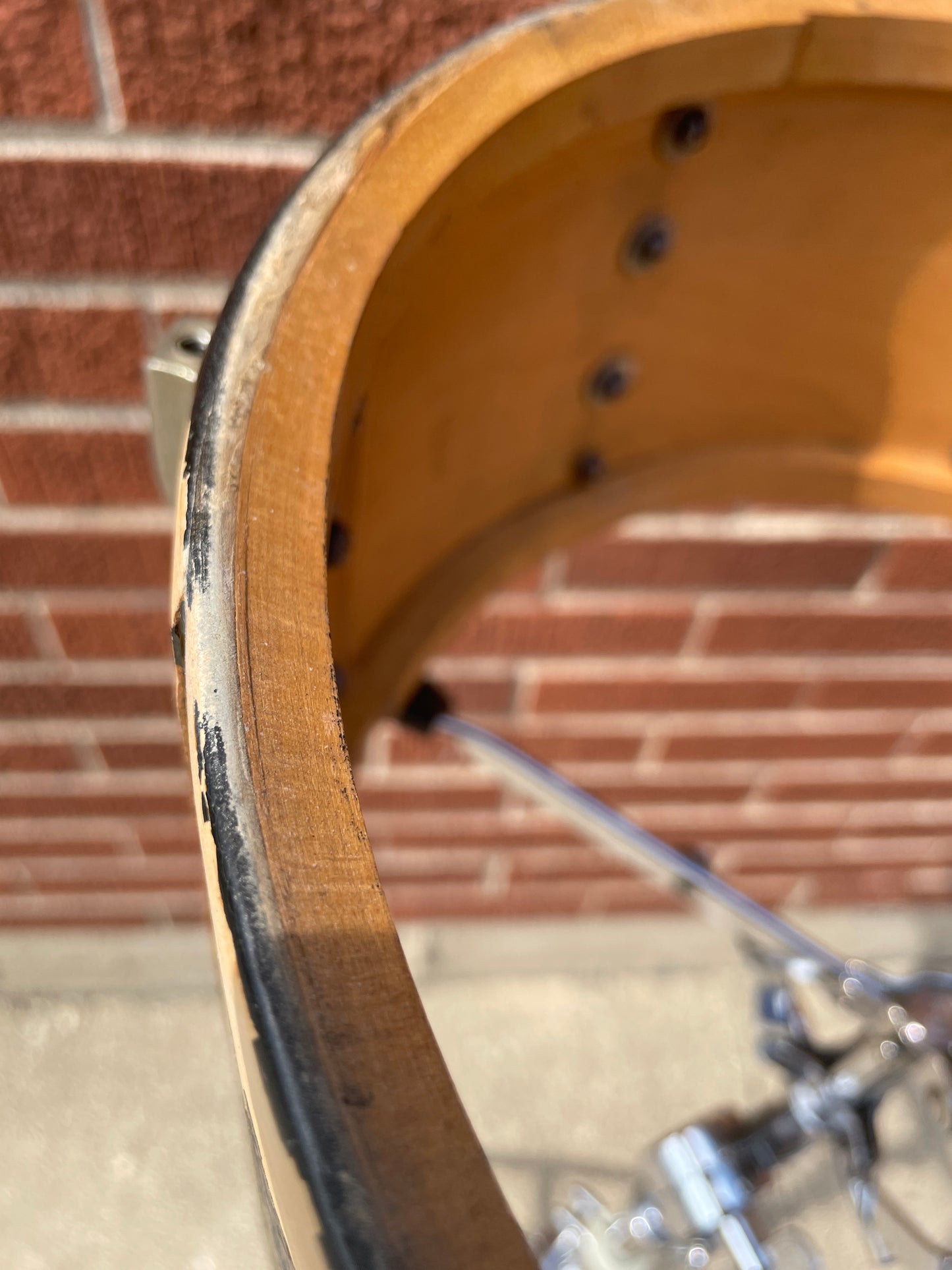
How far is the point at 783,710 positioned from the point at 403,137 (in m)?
0.60

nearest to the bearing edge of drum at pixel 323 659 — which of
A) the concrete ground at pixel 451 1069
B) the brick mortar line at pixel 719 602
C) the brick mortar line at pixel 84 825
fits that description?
the brick mortar line at pixel 719 602

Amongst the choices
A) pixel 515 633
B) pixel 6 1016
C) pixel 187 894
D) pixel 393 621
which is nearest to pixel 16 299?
pixel 393 621

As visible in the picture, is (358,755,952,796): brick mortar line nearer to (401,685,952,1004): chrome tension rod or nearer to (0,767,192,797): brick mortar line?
(0,767,192,797): brick mortar line

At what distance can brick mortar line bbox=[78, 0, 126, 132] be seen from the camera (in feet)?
1.07

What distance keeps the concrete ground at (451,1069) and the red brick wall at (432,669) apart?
0.22ft

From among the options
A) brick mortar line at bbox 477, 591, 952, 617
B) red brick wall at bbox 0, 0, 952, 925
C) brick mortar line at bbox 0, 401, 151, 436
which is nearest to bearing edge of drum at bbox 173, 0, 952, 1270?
red brick wall at bbox 0, 0, 952, 925

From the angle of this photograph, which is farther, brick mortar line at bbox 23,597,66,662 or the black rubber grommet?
brick mortar line at bbox 23,597,66,662

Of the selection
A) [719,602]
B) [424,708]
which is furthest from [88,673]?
[719,602]

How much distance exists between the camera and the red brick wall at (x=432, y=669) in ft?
1.15

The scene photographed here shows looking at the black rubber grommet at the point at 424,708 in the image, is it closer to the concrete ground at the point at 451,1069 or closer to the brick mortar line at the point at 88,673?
the brick mortar line at the point at 88,673

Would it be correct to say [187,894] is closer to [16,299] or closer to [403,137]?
[16,299]

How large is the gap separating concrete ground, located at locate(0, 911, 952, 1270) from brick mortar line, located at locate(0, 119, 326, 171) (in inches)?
28.2

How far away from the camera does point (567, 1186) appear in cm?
83

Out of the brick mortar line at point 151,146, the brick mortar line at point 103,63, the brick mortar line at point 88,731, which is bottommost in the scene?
the brick mortar line at point 88,731
